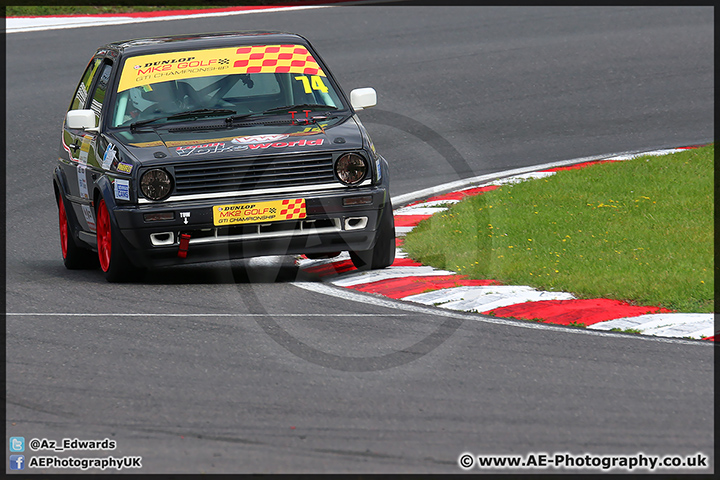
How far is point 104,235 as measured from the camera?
877 centimetres

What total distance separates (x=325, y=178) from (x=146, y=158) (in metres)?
1.27

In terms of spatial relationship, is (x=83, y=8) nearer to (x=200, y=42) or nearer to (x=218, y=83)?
(x=200, y=42)

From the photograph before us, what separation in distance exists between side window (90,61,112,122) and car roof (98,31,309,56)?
0.17 m

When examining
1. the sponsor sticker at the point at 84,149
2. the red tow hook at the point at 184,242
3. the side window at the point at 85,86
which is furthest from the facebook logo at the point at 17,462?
the side window at the point at 85,86

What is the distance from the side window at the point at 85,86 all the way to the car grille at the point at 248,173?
2243mm

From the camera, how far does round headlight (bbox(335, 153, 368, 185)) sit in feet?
27.8

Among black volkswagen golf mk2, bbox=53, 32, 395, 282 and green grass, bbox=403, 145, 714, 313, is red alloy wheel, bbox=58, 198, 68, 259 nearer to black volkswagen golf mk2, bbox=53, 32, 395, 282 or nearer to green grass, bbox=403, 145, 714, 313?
black volkswagen golf mk2, bbox=53, 32, 395, 282

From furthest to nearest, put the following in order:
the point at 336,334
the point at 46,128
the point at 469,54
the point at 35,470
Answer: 1. the point at 469,54
2. the point at 46,128
3. the point at 336,334
4. the point at 35,470

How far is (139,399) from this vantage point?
18.3ft

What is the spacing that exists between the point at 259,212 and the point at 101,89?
7.09 ft

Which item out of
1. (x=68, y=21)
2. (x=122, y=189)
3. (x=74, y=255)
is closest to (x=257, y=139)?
(x=122, y=189)

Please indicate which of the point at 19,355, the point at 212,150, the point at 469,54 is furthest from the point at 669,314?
the point at 469,54

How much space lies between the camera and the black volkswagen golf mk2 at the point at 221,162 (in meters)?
8.24

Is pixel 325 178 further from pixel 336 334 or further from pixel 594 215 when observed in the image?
pixel 594 215
